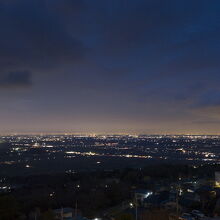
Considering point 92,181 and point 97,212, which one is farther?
point 92,181

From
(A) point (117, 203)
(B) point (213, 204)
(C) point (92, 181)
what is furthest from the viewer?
(C) point (92, 181)

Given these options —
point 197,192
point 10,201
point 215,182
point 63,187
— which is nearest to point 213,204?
point 197,192

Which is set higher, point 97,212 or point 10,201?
point 10,201

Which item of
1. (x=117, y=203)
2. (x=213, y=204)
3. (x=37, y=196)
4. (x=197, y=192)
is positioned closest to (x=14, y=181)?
(x=37, y=196)

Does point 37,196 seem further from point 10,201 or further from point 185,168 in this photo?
point 185,168

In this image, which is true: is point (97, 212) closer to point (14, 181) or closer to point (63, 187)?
point (63, 187)

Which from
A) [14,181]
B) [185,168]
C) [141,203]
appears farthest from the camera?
[185,168]

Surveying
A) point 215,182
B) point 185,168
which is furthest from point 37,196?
point 185,168

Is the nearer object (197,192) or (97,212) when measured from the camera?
(97,212)

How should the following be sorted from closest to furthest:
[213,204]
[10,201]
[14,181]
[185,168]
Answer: [10,201] < [213,204] < [14,181] < [185,168]
